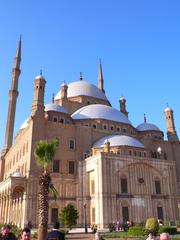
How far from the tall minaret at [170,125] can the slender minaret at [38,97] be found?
65.7 feet

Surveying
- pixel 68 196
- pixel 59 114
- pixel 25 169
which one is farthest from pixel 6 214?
pixel 59 114

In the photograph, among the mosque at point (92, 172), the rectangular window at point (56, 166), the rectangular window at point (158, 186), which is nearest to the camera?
the mosque at point (92, 172)

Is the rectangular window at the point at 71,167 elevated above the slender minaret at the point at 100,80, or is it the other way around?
the slender minaret at the point at 100,80

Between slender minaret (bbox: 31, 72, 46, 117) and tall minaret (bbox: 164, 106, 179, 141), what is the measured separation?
20037mm

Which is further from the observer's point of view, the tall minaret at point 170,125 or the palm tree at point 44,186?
the tall minaret at point 170,125

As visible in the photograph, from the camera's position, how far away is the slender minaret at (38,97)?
3400 centimetres

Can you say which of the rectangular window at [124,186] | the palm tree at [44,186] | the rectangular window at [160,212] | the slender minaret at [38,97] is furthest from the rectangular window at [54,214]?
the palm tree at [44,186]

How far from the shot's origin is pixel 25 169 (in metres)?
33.0

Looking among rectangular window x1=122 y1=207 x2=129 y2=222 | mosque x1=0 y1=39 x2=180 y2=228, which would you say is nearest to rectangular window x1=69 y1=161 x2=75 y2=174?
mosque x1=0 y1=39 x2=180 y2=228

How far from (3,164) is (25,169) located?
1491 cm

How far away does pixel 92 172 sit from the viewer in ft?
103

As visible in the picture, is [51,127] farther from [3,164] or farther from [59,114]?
[3,164]

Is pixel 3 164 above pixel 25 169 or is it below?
above

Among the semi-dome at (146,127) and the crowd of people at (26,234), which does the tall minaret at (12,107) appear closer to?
the semi-dome at (146,127)
